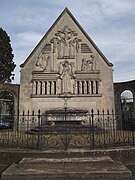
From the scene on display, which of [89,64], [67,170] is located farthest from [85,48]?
[67,170]

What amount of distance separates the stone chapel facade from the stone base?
1280cm

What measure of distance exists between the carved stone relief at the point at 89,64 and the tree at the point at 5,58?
14.0 m

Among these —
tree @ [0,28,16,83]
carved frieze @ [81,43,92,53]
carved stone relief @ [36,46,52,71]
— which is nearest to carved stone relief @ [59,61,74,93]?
carved stone relief @ [36,46,52,71]

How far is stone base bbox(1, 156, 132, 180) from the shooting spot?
19.2 feet

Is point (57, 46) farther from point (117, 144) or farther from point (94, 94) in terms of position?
point (117, 144)

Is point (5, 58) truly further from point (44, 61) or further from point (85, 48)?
point (85, 48)

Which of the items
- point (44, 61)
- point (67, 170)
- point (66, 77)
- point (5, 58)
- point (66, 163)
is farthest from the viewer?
point (5, 58)

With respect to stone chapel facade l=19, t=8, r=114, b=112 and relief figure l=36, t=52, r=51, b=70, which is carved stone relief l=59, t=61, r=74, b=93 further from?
relief figure l=36, t=52, r=51, b=70

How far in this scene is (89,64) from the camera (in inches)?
811

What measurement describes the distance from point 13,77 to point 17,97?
12.3 m

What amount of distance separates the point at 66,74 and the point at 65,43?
323 centimetres

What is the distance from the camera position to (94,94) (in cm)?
1981

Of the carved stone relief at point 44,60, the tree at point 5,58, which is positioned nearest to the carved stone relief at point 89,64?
the carved stone relief at point 44,60

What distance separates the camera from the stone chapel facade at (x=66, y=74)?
1988cm
